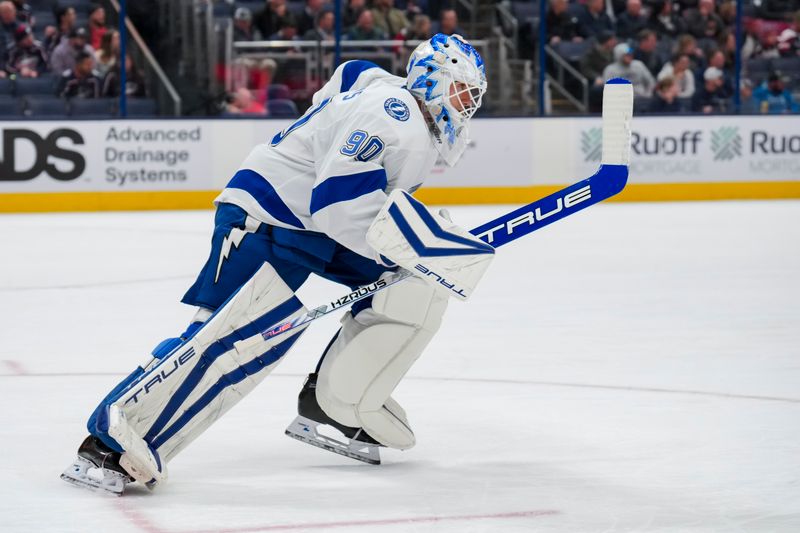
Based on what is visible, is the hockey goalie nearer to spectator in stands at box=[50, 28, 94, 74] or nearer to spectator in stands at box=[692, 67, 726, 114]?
spectator in stands at box=[50, 28, 94, 74]

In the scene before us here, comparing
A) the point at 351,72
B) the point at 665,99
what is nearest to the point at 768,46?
the point at 665,99

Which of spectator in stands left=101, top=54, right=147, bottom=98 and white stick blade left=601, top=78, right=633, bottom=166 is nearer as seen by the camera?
white stick blade left=601, top=78, right=633, bottom=166

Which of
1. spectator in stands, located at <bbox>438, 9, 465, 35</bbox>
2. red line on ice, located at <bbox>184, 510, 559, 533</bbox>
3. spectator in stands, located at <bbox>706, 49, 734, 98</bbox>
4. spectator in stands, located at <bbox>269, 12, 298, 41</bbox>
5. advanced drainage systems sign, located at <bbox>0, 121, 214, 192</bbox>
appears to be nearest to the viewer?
red line on ice, located at <bbox>184, 510, 559, 533</bbox>

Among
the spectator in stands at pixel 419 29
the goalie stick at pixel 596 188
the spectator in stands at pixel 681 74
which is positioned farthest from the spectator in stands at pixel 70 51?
the goalie stick at pixel 596 188

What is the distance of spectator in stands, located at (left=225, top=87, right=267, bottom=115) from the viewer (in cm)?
1005

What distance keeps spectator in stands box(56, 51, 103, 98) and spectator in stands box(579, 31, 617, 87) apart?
3831 mm

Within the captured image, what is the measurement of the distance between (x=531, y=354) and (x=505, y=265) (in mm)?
2403

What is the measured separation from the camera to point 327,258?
2.91 m

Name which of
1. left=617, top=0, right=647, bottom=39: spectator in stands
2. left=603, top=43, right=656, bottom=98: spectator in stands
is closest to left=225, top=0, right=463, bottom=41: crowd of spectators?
left=603, top=43, right=656, bottom=98: spectator in stands

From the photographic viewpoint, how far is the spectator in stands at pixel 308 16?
10367 mm

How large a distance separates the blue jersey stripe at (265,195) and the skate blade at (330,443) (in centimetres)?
55

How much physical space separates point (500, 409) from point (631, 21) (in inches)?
319

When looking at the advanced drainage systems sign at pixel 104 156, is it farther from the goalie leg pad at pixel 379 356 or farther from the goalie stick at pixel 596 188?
the goalie stick at pixel 596 188

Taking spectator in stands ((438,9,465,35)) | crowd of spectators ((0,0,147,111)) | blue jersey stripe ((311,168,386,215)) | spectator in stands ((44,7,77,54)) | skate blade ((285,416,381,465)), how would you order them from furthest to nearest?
spectator in stands ((438,9,465,35)) < spectator in stands ((44,7,77,54)) < crowd of spectators ((0,0,147,111)) < skate blade ((285,416,381,465)) < blue jersey stripe ((311,168,386,215))
